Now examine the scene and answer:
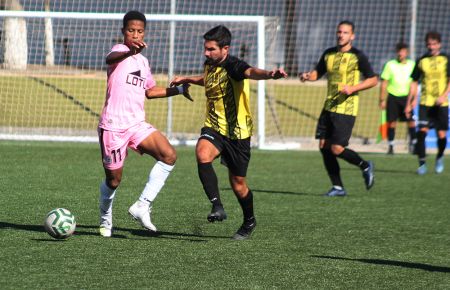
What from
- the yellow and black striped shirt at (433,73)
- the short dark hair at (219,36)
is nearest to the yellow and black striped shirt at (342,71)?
the yellow and black striped shirt at (433,73)

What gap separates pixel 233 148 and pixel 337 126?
12.3 feet

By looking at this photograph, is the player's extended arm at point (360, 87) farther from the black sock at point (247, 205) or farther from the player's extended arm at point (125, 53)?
the player's extended arm at point (125, 53)

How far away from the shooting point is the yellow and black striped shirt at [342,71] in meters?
11.5

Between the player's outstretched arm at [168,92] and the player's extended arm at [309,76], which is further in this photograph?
Answer: the player's extended arm at [309,76]

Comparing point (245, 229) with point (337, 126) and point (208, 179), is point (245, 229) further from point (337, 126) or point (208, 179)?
point (337, 126)

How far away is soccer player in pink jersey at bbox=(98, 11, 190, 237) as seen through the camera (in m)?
7.79

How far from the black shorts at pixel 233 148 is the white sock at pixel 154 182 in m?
0.41

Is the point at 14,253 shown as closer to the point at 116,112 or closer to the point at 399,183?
the point at 116,112

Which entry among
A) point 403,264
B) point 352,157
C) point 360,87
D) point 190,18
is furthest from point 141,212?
point 190,18

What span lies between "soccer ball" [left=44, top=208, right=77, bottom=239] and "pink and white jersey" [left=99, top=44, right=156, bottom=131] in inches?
31.0

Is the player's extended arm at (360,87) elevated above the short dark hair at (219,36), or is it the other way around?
the short dark hair at (219,36)

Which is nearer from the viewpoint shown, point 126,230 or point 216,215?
point 216,215

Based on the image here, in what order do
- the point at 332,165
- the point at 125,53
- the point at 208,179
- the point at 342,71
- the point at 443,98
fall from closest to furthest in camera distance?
the point at 125,53 < the point at 208,179 < the point at 342,71 < the point at 332,165 < the point at 443,98

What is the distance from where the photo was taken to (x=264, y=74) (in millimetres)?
7367
